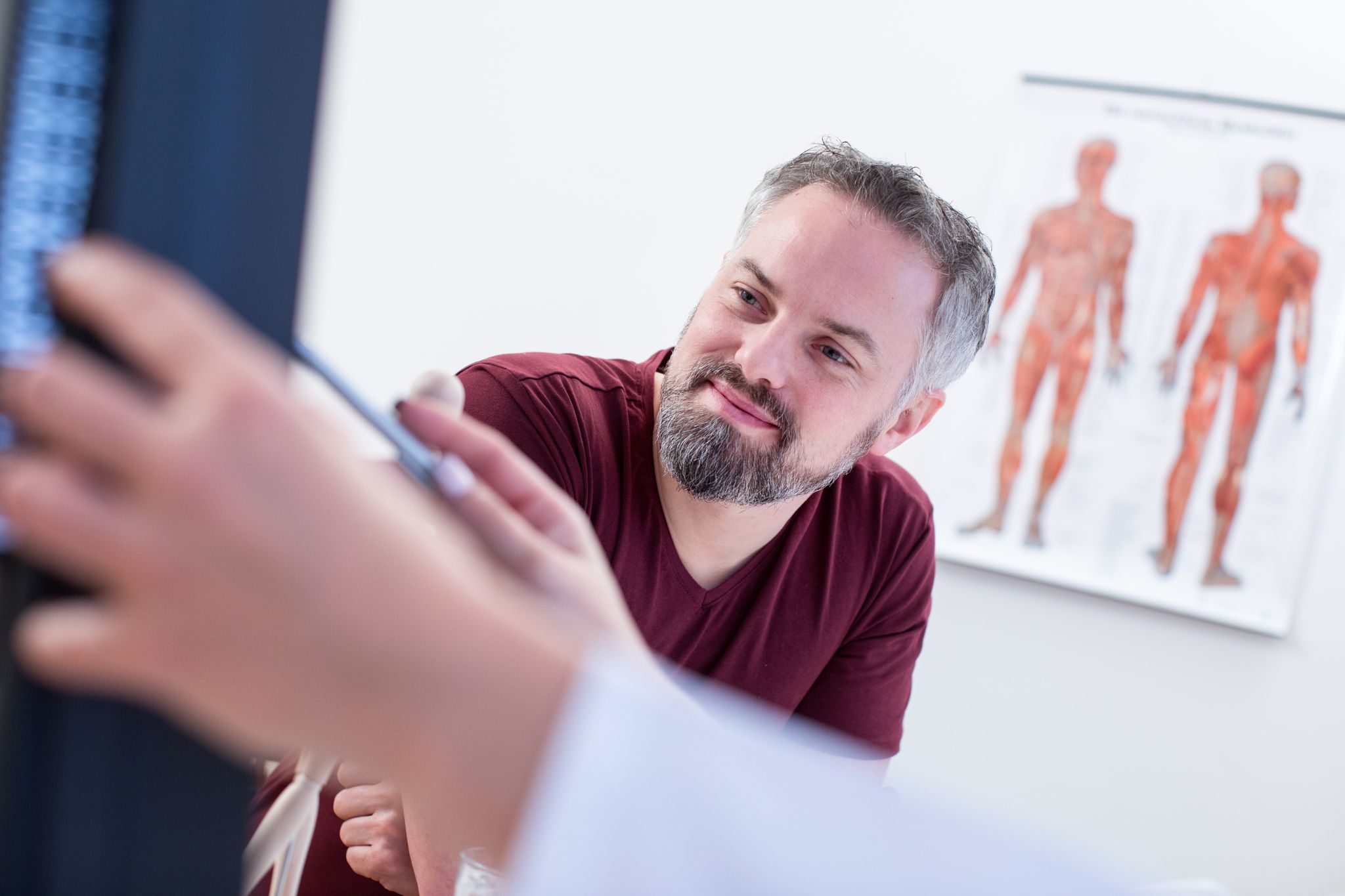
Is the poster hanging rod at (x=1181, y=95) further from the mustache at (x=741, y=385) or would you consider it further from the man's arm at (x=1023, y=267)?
the mustache at (x=741, y=385)

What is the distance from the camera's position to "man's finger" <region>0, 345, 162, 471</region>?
0.27m

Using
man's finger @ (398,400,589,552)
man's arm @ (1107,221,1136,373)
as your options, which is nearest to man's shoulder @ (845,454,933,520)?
man's arm @ (1107,221,1136,373)

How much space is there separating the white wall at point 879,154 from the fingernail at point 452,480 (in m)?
2.30

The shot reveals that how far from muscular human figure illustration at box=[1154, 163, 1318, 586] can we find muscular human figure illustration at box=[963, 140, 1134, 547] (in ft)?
0.60

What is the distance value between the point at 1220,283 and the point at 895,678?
1.46 meters

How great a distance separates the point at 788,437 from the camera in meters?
1.40

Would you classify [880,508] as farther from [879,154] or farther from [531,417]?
[879,154]

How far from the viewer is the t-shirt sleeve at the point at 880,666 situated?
1.48m

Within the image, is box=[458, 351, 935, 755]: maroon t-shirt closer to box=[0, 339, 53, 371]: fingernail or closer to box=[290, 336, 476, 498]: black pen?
box=[290, 336, 476, 498]: black pen

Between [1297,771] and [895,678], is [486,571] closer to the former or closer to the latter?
[895,678]

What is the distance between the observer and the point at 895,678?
1.52 meters

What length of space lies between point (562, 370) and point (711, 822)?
103cm

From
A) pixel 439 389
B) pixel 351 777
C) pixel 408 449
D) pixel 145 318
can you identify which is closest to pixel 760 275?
pixel 351 777

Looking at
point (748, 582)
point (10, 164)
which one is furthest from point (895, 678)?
point (10, 164)
